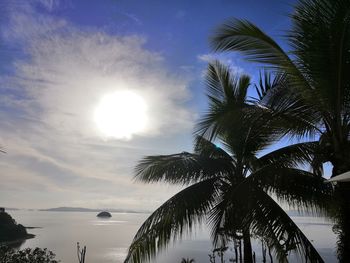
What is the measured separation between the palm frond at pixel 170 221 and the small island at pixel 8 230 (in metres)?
93.4

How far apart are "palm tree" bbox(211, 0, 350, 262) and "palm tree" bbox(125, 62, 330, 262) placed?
791mm

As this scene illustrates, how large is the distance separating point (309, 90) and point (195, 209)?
4245mm

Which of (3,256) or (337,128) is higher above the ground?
(337,128)

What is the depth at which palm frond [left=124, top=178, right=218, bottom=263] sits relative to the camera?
865 cm

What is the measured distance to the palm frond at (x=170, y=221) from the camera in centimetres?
865

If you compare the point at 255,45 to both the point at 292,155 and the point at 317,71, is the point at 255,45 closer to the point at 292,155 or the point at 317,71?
the point at 317,71

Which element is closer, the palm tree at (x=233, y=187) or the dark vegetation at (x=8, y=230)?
the palm tree at (x=233, y=187)

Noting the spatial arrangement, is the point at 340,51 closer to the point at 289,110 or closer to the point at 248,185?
the point at 289,110

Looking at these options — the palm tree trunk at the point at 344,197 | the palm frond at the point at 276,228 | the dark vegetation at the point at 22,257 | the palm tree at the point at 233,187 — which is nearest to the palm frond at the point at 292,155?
the palm tree at the point at 233,187

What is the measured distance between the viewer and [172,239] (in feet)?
29.5

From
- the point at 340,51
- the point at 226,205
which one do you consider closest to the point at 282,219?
the point at 226,205

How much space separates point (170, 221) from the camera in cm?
891

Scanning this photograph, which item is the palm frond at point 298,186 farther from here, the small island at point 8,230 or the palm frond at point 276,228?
the small island at point 8,230

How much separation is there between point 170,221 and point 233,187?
2.05m
